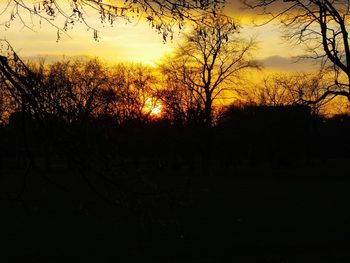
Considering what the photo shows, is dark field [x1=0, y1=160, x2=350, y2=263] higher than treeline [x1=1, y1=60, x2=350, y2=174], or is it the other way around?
treeline [x1=1, y1=60, x2=350, y2=174]

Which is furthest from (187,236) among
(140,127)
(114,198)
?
(140,127)

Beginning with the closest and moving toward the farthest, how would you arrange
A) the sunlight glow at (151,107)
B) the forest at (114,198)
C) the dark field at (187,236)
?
the forest at (114,198) < the dark field at (187,236) < the sunlight glow at (151,107)

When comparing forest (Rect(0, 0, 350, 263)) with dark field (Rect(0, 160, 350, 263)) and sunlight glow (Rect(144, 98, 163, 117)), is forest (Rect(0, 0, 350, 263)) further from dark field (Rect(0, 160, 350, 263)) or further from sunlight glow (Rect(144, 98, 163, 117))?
sunlight glow (Rect(144, 98, 163, 117))

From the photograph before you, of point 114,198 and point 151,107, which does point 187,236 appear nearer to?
point 114,198

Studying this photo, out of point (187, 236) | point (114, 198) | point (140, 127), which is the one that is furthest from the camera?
point (140, 127)

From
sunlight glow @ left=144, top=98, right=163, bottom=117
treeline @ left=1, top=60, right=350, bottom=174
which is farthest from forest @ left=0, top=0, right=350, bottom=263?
sunlight glow @ left=144, top=98, right=163, bottom=117

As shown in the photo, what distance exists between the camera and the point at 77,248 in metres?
14.4

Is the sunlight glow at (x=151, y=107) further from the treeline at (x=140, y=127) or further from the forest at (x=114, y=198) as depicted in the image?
the forest at (x=114, y=198)

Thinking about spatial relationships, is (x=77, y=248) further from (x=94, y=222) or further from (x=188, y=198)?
(x=188, y=198)

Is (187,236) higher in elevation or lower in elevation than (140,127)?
lower

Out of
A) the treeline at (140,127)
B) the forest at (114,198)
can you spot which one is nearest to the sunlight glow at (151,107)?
the treeline at (140,127)

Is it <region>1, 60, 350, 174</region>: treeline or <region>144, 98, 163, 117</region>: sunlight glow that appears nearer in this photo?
<region>1, 60, 350, 174</region>: treeline

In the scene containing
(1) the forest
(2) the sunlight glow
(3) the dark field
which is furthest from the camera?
(2) the sunlight glow

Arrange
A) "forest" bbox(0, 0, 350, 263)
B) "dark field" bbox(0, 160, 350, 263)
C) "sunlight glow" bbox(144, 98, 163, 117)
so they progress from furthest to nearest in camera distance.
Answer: "sunlight glow" bbox(144, 98, 163, 117)
"dark field" bbox(0, 160, 350, 263)
"forest" bbox(0, 0, 350, 263)
